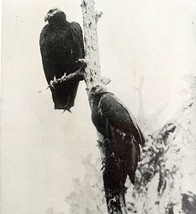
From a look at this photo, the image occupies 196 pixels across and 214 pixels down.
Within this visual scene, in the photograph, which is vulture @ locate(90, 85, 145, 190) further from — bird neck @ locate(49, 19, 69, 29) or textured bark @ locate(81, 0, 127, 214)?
bird neck @ locate(49, 19, 69, 29)

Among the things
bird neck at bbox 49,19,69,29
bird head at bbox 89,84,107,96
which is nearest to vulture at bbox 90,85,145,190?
bird head at bbox 89,84,107,96

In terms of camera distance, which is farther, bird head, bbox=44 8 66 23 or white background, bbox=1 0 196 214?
bird head, bbox=44 8 66 23

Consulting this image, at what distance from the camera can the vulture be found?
1.06 m

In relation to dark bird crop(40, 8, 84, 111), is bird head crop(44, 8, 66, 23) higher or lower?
higher

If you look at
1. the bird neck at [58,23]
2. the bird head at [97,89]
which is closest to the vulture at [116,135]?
the bird head at [97,89]

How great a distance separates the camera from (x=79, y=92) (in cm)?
113

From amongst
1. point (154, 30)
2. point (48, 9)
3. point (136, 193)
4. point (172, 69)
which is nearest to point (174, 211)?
point (136, 193)

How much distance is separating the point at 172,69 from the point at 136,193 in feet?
1.04

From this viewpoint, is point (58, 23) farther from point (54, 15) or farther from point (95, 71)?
point (95, 71)

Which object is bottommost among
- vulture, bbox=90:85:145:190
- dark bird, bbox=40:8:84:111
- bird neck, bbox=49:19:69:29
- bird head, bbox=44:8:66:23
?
vulture, bbox=90:85:145:190

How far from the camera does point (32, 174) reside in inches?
44.6

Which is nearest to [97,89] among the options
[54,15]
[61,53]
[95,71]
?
[95,71]

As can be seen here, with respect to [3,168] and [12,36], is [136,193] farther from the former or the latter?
[12,36]

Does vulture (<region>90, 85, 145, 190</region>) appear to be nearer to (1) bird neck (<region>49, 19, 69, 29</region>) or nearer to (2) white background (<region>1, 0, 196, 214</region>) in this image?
(2) white background (<region>1, 0, 196, 214</region>)
